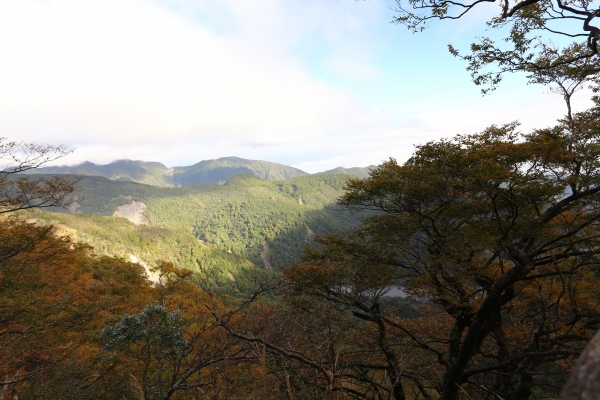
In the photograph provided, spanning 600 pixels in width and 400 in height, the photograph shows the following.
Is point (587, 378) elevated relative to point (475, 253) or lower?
elevated

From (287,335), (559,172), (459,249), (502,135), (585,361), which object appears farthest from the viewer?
(502,135)

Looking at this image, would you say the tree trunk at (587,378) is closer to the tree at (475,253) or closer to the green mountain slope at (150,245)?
the tree at (475,253)

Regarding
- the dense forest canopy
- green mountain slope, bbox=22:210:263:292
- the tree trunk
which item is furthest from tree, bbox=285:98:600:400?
green mountain slope, bbox=22:210:263:292

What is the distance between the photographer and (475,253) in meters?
9.34

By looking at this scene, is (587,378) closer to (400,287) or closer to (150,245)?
(400,287)

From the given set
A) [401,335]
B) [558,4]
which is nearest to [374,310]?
[401,335]

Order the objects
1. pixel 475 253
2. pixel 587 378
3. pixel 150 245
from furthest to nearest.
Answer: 1. pixel 150 245
2. pixel 475 253
3. pixel 587 378

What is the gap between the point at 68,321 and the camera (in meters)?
8.55

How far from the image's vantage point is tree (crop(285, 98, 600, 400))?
602 cm

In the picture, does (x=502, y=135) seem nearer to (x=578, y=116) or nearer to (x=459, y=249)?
(x=578, y=116)

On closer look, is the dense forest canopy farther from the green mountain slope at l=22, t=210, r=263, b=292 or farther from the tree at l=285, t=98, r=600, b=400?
the green mountain slope at l=22, t=210, r=263, b=292

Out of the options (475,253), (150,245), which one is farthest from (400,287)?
(150,245)

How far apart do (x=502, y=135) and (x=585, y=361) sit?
11.3m

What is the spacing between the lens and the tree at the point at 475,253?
19.7 feet
